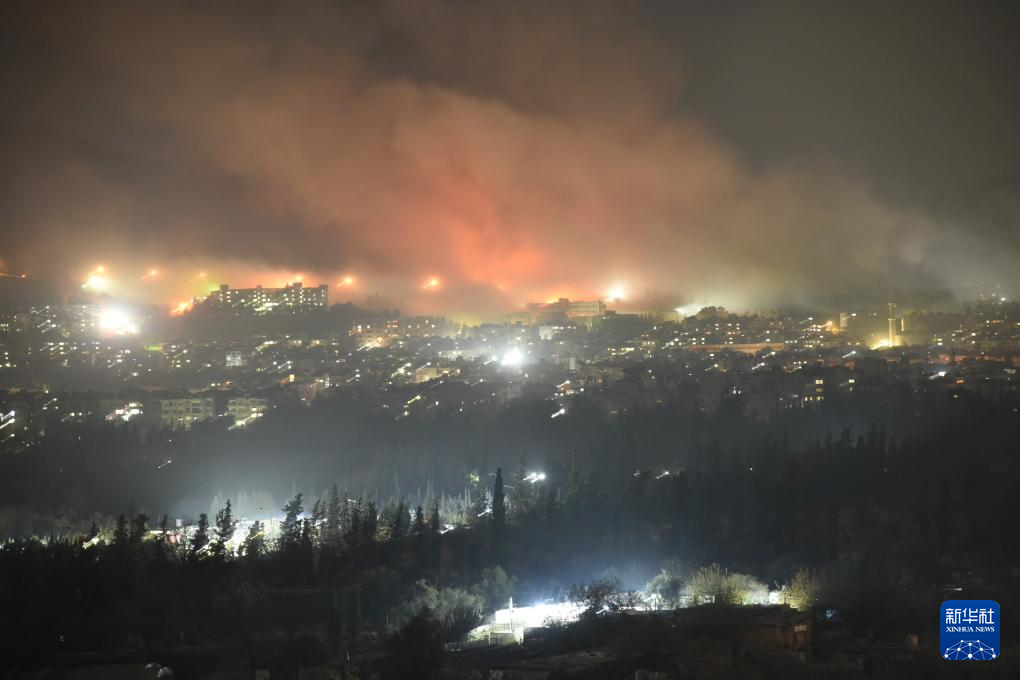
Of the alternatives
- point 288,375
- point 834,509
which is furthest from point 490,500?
point 288,375

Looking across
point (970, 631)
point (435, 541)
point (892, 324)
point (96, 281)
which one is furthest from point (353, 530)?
point (96, 281)

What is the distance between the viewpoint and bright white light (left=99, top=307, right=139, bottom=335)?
133 ft

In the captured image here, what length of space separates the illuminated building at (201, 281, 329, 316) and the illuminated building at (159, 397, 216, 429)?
1381cm

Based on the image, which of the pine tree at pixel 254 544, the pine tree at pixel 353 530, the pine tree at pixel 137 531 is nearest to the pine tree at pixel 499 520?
the pine tree at pixel 353 530

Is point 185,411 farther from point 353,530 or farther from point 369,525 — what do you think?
point 353,530

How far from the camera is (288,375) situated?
38531 millimetres

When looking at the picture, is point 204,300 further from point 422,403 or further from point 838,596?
point 838,596

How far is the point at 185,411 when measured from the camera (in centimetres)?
3256

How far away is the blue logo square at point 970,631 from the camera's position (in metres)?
9.45

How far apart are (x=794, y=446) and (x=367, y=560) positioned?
10.7 meters

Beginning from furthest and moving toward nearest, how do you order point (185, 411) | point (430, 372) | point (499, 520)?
point (430, 372), point (185, 411), point (499, 520)

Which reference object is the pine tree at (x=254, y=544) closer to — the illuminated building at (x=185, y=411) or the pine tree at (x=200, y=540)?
the pine tree at (x=200, y=540)

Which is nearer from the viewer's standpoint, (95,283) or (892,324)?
(892,324)

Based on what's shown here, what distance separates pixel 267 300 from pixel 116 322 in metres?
8.19
